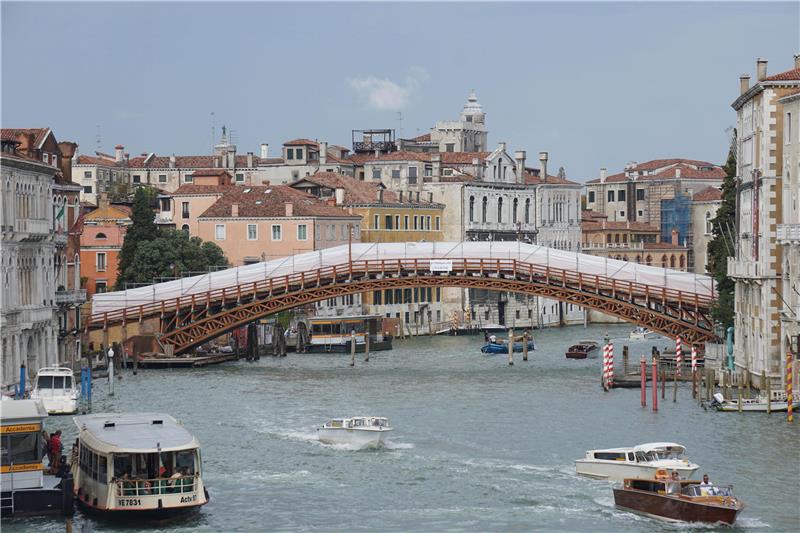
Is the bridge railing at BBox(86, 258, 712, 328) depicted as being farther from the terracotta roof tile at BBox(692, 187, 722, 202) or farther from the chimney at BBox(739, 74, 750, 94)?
the terracotta roof tile at BBox(692, 187, 722, 202)

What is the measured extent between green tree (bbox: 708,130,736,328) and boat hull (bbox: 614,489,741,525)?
18.6 meters

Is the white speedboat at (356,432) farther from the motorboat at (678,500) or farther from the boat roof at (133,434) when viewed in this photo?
the motorboat at (678,500)

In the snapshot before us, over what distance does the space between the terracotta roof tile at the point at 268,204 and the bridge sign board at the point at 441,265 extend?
17241mm

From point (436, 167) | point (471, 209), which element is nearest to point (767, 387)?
point (471, 209)

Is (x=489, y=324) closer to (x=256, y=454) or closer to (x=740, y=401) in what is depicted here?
(x=740, y=401)

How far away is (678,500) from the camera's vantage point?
96.1ft

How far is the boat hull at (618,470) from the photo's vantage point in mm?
31297

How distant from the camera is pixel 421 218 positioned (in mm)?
83125

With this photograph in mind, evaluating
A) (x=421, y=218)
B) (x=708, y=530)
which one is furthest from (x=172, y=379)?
(x=421, y=218)

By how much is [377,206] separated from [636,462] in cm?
4775

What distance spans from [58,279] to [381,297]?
86.2 feet

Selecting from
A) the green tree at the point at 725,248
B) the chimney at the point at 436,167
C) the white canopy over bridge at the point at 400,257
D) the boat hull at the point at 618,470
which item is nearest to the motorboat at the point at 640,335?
the chimney at the point at 436,167

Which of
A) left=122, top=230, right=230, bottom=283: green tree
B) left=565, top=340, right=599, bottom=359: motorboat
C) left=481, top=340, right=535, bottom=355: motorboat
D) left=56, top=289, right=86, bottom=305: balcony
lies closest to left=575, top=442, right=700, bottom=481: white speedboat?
left=56, top=289, right=86, bottom=305: balcony

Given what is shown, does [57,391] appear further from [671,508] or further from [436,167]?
[436,167]
